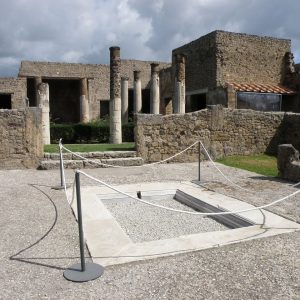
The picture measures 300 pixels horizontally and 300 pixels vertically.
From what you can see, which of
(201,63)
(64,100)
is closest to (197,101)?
(201,63)

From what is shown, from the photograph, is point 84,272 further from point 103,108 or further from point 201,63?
point 103,108

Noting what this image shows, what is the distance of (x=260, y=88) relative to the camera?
19406 millimetres

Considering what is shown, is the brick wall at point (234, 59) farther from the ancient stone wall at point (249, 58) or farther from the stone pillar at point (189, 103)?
the stone pillar at point (189, 103)

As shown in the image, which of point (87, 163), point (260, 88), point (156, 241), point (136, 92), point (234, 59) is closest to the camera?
point (156, 241)

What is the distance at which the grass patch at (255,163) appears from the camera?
10405 millimetres

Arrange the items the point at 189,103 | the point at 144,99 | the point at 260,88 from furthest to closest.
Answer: the point at 144,99 → the point at 189,103 → the point at 260,88

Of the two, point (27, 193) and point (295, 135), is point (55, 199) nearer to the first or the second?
point (27, 193)

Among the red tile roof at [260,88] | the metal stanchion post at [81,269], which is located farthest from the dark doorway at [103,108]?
the metal stanchion post at [81,269]

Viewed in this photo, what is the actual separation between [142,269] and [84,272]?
0.59m

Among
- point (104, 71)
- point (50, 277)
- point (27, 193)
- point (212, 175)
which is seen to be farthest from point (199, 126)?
point (104, 71)

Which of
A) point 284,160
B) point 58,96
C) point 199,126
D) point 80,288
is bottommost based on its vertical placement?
point 80,288

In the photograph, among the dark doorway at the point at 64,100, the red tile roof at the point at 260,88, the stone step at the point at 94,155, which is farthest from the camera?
the dark doorway at the point at 64,100

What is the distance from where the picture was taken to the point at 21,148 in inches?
410

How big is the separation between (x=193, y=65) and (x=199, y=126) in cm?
1052
